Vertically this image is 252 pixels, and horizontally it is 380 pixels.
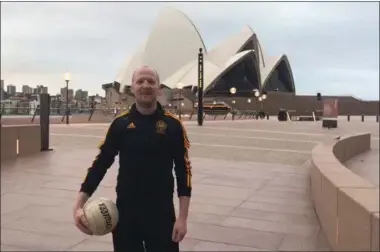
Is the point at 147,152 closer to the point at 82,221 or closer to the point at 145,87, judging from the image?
the point at 145,87

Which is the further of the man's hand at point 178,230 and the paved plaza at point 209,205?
the paved plaza at point 209,205

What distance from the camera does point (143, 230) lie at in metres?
2.25

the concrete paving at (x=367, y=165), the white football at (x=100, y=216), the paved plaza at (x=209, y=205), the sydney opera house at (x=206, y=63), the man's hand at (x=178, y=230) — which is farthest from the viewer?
the sydney opera house at (x=206, y=63)

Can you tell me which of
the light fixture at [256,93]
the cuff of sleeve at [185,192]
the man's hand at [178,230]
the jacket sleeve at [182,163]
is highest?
the light fixture at [256,93]

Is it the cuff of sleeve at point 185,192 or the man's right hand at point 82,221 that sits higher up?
the cuff of sleeve at point 185,192

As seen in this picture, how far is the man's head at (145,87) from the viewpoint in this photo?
2.27 m

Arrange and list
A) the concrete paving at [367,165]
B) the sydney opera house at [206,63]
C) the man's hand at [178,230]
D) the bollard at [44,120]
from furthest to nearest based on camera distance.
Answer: the sydney opera house at [206,63]
the bollard at [44,120]
the concrete paving at [367,165]
the man's hand at [178,230]

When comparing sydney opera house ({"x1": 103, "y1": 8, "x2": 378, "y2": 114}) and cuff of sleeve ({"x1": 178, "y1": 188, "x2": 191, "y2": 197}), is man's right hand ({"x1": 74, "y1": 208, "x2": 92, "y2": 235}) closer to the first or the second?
cuff of sleeve ({"x1": 178, "y1": 188, "x2": 191, "y2": 197})

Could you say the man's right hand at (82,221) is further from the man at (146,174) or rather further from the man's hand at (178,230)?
the man's hand at (178,230)

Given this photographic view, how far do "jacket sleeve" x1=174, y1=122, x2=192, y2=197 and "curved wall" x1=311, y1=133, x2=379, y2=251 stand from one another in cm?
137

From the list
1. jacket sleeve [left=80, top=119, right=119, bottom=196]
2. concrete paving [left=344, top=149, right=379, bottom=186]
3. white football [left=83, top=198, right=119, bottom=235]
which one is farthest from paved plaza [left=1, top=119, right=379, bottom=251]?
white football [left=83, top=198, right=119, bottom=235]

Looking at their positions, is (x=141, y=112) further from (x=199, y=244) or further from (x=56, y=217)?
(x=56, y=217)

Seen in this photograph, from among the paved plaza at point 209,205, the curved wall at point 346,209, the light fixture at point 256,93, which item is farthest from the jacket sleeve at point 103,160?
the light fixture at point 256,93

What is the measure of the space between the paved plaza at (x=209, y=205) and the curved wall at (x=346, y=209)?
27 cm
